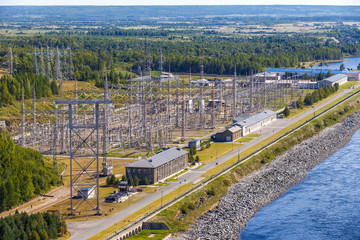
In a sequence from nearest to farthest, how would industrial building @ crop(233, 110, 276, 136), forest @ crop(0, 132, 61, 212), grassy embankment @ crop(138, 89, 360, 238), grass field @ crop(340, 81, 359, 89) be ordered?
grassy embankment @ crop(138, 89, 360, 238) < forest @ crop(0, 132, 61, 212) < industrial building @ crop(233, 110, 276, 136) < grass field @ crop(340, 81, 359, 89)

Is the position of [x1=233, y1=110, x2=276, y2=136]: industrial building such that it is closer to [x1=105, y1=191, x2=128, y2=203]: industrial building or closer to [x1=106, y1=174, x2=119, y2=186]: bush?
[x1=106, y1=174, x2=119, y2=186]: bush

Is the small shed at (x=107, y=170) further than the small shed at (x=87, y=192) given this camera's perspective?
Yes

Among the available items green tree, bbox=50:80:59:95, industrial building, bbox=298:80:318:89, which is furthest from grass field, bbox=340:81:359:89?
green tree, bbox=50:80:59:95

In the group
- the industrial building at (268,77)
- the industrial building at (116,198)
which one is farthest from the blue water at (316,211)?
the industrial building at (268,77)

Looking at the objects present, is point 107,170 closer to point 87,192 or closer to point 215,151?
point 87,192

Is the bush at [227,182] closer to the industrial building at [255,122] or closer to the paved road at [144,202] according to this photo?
the paved road at [144,202]

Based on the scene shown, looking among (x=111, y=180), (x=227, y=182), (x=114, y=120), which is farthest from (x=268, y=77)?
(x=111, y=180)
